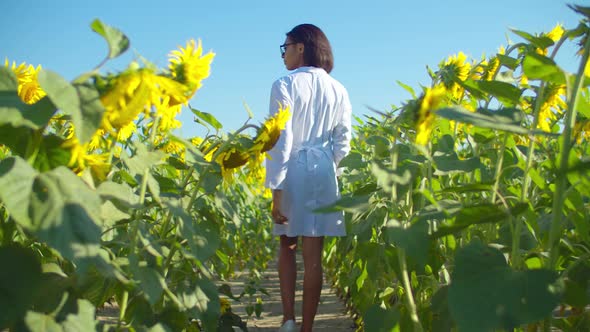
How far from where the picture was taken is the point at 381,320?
1.41 metres

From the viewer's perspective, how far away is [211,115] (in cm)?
146

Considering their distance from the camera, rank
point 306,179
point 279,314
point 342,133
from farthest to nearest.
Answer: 1. point 279,314
2. point 342,133
3. point 306,179

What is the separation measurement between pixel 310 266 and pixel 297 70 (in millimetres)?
881

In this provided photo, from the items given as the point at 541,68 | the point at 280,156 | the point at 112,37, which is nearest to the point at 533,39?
the point at 541,68

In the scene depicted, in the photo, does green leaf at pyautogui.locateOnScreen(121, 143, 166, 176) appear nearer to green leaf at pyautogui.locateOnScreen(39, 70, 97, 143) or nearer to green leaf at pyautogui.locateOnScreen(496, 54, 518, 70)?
green leaf at pyautogui.locateOnScreen(39, 70, 97, 143)

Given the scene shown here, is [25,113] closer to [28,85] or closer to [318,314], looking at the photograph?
[28,85]

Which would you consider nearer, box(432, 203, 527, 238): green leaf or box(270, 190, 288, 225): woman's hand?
box(432, 203, 527, 238): green leaf

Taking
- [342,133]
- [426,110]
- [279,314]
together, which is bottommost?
[279,314]

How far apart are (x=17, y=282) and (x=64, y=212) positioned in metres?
0.17

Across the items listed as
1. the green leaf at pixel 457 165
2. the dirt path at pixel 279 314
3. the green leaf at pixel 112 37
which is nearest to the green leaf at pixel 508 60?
the green leaf at pixel 457 165

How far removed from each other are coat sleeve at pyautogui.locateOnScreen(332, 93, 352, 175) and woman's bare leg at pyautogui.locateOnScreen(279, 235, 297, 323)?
40 centimetres

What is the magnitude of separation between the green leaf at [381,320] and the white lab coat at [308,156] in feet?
3.75

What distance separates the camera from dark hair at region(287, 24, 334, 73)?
2805 mm

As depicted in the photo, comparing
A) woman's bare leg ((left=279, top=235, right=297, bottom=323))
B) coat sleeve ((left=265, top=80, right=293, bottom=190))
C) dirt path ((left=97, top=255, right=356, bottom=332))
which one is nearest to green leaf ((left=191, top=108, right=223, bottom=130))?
coat sleeve ((left=265, top=80, right=293, bottom=190))
